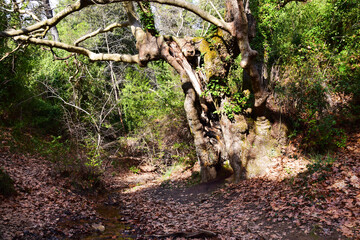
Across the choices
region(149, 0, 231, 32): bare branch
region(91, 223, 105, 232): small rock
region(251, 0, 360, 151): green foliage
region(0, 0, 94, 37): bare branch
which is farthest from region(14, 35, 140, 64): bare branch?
region(91, 223, 105, 232): small rock

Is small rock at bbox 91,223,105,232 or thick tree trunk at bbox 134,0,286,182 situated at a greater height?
thick tree trunk at bbox 134,0,286,182

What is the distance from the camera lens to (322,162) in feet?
19.4

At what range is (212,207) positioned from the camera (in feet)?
21.5

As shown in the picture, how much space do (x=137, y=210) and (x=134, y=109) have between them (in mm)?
7254

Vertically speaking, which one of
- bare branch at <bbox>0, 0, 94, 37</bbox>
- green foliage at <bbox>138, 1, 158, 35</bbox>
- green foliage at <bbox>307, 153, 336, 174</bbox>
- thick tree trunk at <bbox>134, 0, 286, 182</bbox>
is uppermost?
green foliage at <bbox>138, 1, 158, 35</bbox>

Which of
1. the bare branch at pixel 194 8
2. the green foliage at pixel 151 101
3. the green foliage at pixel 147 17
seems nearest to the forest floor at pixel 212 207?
the bare branch at pixel 194 8

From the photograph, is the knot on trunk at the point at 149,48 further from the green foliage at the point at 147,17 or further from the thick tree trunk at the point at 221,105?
the green foliage at the point at 147,17

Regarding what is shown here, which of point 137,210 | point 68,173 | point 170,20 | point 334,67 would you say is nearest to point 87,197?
point 68,173

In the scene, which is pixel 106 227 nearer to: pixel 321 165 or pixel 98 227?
pixel 98 227

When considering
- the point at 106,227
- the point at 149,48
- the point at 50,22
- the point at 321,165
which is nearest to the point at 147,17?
the point at 149,48

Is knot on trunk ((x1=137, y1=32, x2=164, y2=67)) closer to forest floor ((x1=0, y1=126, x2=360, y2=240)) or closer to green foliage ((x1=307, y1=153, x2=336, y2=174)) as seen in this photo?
forest floor ((x1=0, y1=126, x2=360, y2=240))

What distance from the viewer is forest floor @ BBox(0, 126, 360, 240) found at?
432cm

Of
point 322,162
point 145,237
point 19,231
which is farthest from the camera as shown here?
point 322,162

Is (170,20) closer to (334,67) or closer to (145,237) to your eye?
(334,67)
